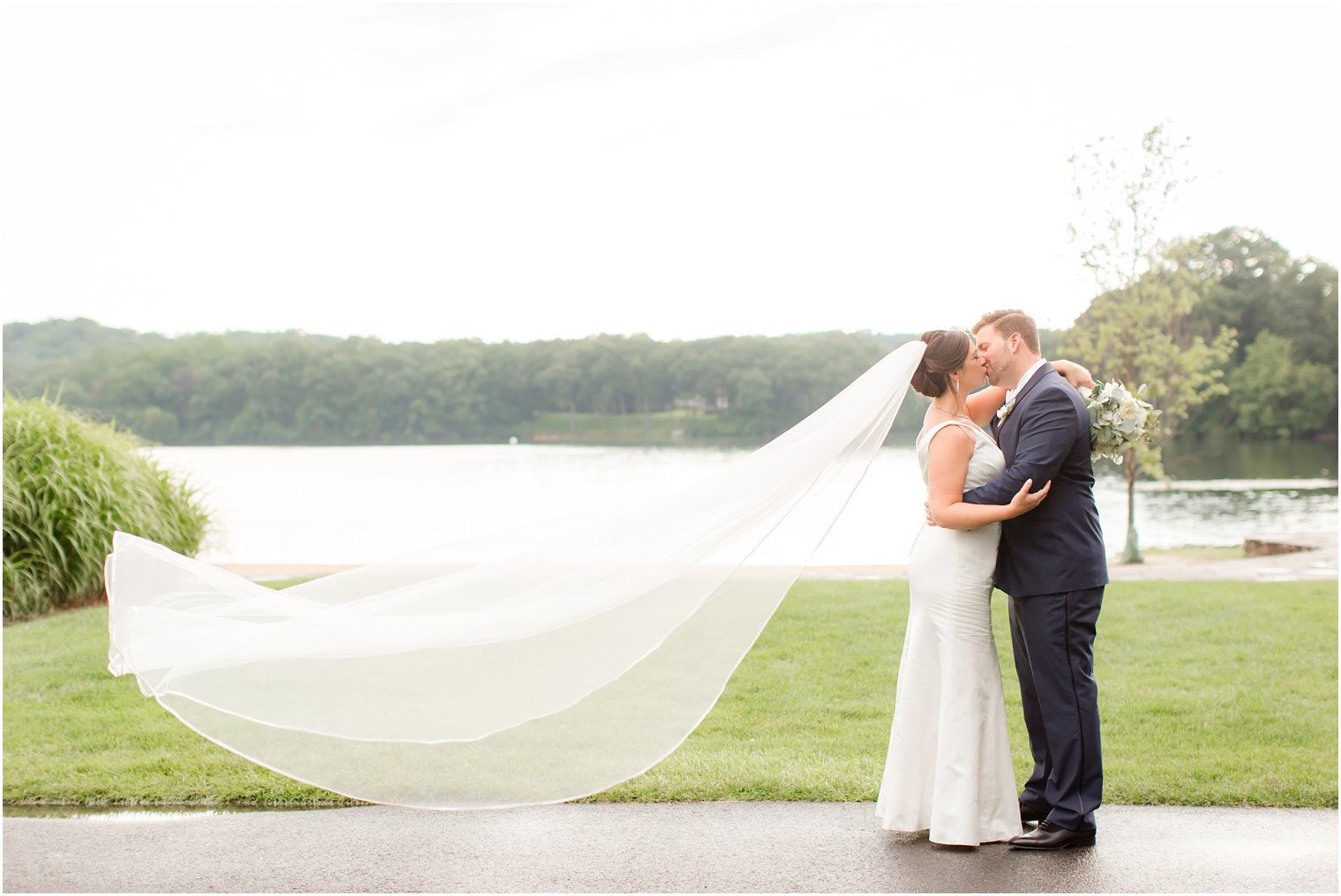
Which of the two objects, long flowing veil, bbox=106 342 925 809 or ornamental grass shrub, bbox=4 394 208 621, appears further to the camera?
ornamental grass shrub, bbox=4 394 208 621

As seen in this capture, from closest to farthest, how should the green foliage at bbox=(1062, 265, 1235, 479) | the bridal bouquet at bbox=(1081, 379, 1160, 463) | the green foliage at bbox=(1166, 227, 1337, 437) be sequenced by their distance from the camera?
the bridal bouquet at bbox=(1081, 379, 1160, 463) → the green foliage at bbox=(1062, 265, 1235, 479) → the green foliage at bbox=(1166, 227, 1337, 437)

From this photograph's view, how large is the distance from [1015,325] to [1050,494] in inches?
28.4

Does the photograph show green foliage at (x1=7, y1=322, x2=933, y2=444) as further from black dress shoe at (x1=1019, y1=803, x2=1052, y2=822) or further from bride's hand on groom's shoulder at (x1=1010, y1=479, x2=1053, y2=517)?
bride's hand on groom's shoulder at (x1=1010, y1=479, x2=1053, y2=517)

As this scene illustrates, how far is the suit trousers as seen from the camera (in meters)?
4.03

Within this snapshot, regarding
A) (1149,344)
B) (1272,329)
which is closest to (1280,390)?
(1272,329)

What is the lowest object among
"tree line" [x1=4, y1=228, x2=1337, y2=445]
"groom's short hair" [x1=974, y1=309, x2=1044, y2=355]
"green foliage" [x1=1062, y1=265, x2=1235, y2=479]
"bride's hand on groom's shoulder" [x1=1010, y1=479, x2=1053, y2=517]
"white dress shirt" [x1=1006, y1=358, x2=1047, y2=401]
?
"bride's hand on groom's shoulder" [x1=1010, y1=479, x2=1053, y2=517]

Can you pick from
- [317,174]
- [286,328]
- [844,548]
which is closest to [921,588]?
[844,548]

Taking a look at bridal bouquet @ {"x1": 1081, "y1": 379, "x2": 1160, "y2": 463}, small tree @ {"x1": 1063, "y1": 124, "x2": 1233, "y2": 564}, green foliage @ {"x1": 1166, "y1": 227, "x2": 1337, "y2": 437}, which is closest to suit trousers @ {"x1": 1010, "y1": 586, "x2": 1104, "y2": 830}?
bridal bouquet @ {"x1": 1081, "y1": 379, "x2": 1160, "y2": 463}

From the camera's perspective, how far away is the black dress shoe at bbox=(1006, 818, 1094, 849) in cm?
398

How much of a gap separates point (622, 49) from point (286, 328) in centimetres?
6782

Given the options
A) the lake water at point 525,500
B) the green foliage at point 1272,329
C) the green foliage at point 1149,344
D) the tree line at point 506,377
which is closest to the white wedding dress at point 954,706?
the lake water at point 525,500

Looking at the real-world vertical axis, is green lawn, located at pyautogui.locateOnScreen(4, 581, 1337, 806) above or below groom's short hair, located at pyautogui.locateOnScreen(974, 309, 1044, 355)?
below

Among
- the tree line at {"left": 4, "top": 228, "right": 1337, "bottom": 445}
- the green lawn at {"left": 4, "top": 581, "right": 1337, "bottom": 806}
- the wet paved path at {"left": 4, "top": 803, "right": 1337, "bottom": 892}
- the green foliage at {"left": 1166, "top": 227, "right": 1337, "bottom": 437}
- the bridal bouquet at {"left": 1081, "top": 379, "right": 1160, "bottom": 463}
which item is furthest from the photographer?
the green foliage at {"left": 1166, "top": 227, "right": 1337, "bottom": 437}

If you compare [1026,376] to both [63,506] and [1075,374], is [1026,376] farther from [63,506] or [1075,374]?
[63,506]
